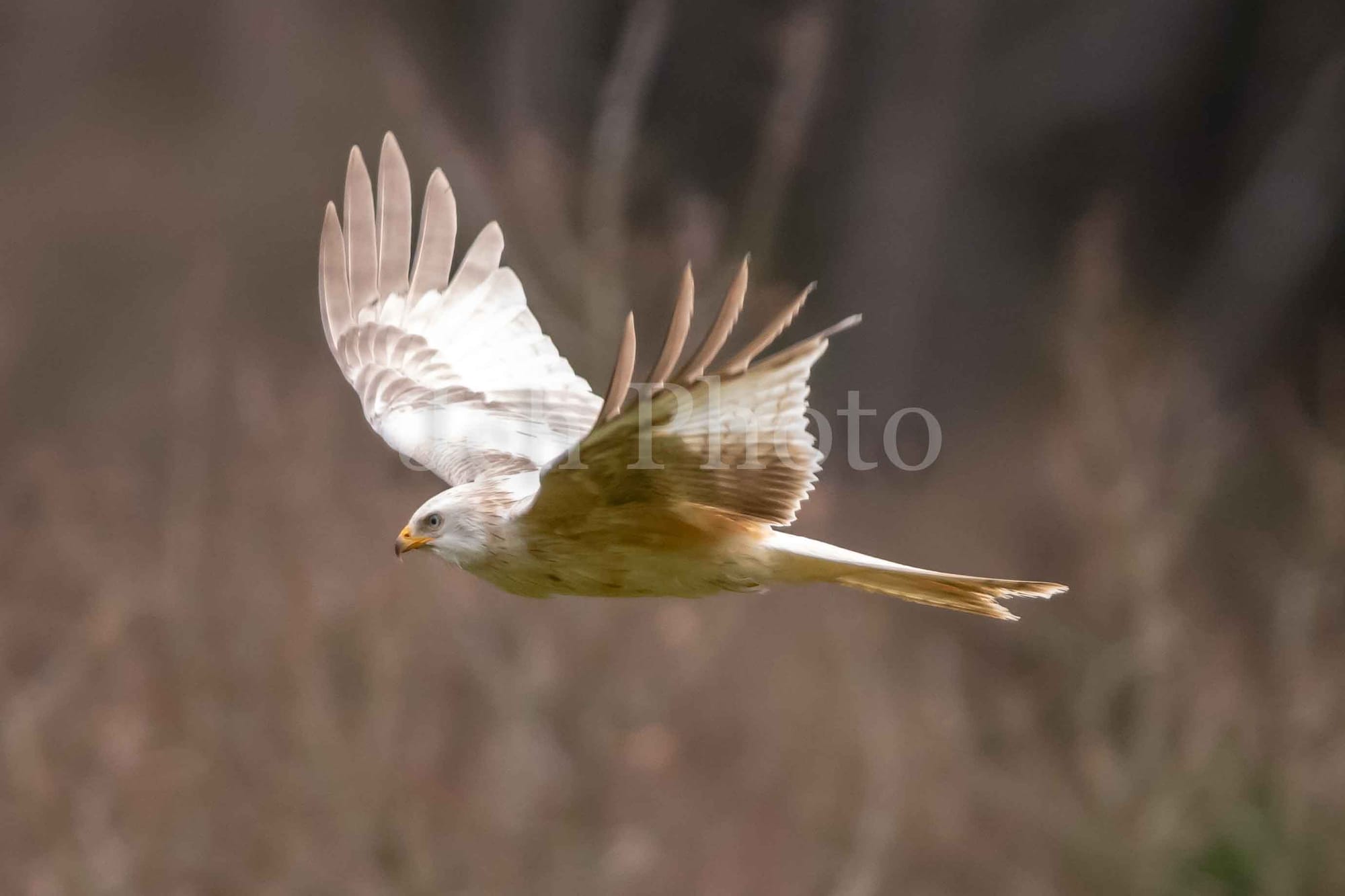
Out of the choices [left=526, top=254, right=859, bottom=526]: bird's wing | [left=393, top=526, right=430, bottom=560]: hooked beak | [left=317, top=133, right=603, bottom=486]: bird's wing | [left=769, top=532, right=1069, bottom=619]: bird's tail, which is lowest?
[left=769, top=532, right=1069, bottom=619]: bird's tail

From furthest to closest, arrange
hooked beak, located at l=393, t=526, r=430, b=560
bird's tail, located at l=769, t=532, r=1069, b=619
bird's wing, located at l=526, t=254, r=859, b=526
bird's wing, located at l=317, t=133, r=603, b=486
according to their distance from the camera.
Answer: bird's wing, located at l=317, t=133, r=603, b=486 < hooked beak, located at l=393, t=526, r=430, b=560 < bird's tail, located at l=769, t=532, r=1069, b=619 < bird's wing, located at l=526, t=254, r=859, b=526

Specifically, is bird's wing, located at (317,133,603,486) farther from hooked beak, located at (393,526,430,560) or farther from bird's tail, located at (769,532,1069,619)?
bird's tail, located at (769,532,1069,619)

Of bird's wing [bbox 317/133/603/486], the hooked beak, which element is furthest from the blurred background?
the hooked beak

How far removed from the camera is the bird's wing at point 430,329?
6.43m

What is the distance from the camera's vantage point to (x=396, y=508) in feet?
46.1

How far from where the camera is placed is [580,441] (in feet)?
14.4

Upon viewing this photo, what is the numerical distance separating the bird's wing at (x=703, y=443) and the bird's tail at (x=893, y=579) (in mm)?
113

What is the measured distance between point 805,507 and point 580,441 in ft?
29.2

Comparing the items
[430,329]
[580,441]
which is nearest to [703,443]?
[580,441]

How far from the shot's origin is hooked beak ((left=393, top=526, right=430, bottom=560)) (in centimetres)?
523

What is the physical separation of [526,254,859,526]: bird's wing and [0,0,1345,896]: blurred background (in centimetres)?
527

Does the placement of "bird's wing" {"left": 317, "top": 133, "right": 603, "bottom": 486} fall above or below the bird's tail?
above

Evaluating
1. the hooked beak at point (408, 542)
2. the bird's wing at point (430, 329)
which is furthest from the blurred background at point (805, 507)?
the hooked beak at point (408, 542)

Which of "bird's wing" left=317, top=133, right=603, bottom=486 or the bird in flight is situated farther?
"bird's wing" left=317, top=133, right=603, bottom=486
